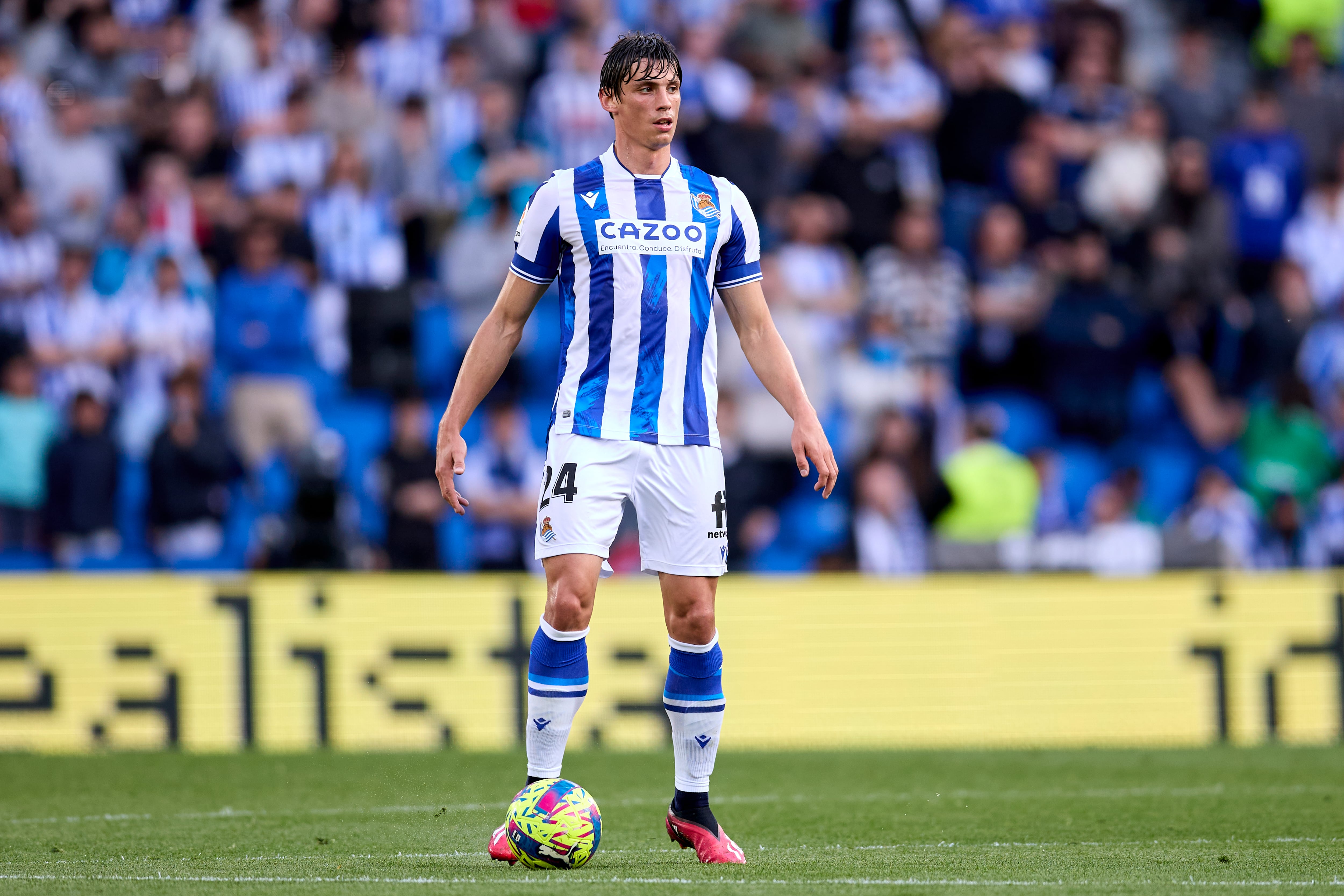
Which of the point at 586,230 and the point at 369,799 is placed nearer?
the point at 586,230

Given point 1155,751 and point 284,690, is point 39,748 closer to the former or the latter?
point 284,690

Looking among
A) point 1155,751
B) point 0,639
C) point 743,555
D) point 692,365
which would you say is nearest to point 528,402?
point 743,555

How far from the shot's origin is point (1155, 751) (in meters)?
10.6

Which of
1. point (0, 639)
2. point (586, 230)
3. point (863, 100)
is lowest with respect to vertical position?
point (0, 639)

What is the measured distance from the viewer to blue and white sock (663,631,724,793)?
19.6 ft

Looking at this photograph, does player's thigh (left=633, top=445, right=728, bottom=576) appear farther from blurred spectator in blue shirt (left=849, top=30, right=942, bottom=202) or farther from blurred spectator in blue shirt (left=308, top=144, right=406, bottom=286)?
blurred spectator in blue shirt (left=849, top=30, right=942, bottom=202)

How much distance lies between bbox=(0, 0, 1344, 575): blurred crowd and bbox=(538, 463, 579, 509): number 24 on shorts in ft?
22.6

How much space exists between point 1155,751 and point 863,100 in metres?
6.79

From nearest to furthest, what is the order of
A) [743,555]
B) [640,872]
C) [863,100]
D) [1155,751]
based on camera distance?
[640,872], [1155,751], [743,555], [863,100]

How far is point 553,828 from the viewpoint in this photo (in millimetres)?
5562

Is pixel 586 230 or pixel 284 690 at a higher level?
pixel 586 230

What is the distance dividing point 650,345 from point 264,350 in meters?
8.11

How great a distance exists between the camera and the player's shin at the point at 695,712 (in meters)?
5.99

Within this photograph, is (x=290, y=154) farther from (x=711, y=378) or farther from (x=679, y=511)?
(x=679, y=511)
